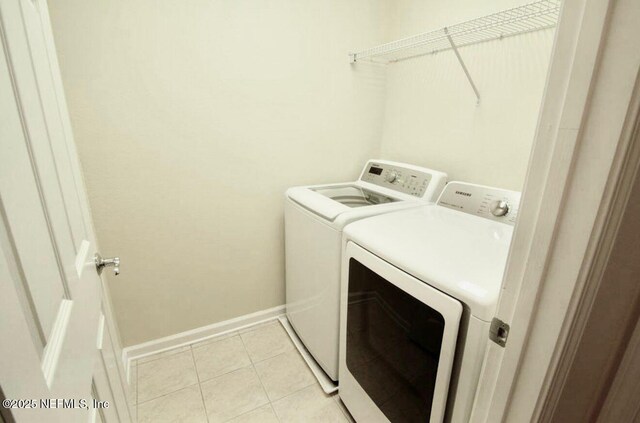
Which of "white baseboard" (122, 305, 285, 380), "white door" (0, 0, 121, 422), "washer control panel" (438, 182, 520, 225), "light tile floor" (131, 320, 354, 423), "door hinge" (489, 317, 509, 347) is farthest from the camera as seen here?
"white baseboard" (122, 305, 285, 380)

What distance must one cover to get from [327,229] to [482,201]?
0.74m

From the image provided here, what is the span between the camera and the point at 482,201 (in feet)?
4.57

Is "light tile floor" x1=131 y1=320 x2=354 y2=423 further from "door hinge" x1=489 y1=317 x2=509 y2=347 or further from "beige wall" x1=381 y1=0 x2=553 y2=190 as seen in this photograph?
"beige wall" x1=381 y1=0 x2=553 y2=190

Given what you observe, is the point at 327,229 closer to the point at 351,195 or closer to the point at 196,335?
the point at 351,195

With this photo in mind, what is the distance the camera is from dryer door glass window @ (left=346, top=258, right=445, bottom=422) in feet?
3.08

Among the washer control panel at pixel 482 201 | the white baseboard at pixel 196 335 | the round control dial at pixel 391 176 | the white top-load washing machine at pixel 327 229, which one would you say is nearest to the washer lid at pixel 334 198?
the white top-load washing machine at pixel 327 229

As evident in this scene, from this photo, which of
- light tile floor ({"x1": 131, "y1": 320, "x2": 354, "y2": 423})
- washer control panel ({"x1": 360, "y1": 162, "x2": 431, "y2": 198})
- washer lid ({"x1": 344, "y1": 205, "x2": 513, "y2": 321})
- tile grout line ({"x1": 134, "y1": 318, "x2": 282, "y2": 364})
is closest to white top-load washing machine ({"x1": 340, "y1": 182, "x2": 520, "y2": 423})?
washer lid ({"x1": 344, "y1": 205, "x2": 513, "y2": 321})

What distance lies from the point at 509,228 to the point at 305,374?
1363mm

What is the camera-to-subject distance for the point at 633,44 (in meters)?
0.37

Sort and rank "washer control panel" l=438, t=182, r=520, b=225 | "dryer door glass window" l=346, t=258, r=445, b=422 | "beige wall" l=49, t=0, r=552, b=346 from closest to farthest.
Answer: "dryer door glass window" l=346, t=258, r=445, b=422
"washer control panel" l=438, t=182, r=520, b=225
"beige wall" l=49, t=0, r=552, b=346

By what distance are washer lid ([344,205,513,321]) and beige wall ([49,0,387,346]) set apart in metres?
0.89

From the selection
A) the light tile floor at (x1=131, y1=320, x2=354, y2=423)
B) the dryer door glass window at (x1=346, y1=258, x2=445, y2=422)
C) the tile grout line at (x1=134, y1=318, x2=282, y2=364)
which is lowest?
the light tile floor at (x1=131, y1=320, x2=354, y2=423)

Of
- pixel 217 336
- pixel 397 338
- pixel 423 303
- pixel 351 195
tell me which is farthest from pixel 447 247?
pixel 217 336

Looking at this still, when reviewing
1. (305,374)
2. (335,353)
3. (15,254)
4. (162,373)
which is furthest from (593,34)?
(162,373)
